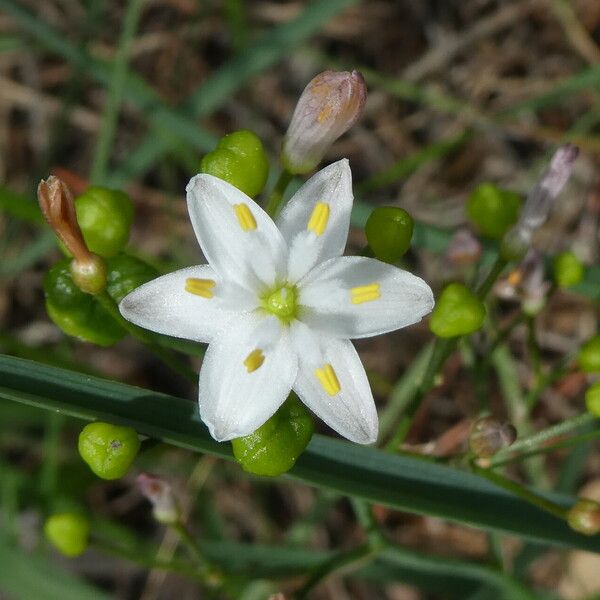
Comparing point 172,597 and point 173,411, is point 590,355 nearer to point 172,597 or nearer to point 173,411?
point 173,411

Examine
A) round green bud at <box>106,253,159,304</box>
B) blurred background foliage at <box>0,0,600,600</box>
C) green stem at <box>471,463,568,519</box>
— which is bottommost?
blurred background foliage at <box>0,0,600,600</box>

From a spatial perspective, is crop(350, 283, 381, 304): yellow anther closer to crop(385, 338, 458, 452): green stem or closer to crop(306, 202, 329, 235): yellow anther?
crop(306, 202, 329, 235): yellow anther

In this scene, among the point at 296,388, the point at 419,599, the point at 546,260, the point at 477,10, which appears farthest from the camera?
the point at 477,10

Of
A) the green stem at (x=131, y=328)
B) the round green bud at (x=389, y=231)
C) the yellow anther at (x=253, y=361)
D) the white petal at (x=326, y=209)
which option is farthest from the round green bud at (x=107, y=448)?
the round green bud at (x=389, y=231)

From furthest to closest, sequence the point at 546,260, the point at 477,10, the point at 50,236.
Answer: the point at 477,10 → the point at 50,236 → the point at 546,260

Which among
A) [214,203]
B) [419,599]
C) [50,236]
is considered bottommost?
[419,599]

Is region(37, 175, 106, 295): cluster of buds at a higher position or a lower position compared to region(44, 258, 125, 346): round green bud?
higher

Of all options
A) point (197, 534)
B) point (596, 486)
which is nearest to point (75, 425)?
point (197, 534)

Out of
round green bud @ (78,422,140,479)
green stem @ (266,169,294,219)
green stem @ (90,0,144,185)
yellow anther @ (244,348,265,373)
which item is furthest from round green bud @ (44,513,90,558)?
green stem @ (90,0,144,185)
